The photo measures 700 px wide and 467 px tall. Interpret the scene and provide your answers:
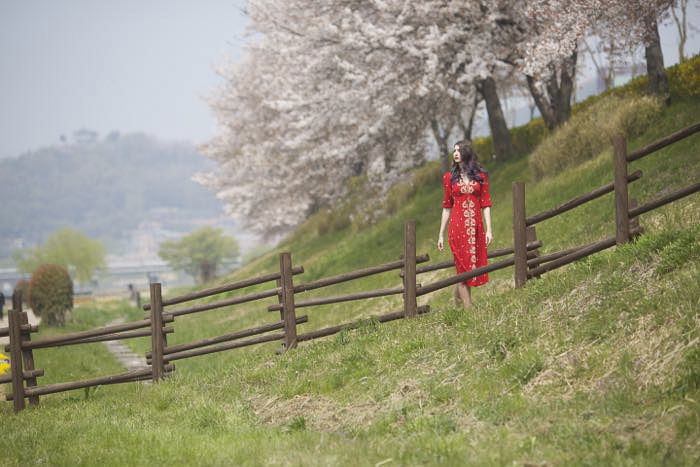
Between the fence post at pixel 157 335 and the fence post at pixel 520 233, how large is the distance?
17.5 feet

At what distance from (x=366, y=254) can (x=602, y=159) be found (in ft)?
27.3

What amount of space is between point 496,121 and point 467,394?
19.2 metres

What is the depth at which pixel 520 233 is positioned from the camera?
1136 centimetres

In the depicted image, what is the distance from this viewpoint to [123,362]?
22.3m

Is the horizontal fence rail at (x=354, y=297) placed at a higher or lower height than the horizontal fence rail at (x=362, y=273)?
lower

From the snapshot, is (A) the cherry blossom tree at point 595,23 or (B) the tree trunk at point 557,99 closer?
(A) the cherry blossom tree at point 595,23

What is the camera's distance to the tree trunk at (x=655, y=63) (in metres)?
20.8

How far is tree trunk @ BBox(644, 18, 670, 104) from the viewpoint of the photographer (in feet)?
68.2

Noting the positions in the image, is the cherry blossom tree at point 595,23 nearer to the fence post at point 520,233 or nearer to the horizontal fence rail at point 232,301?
the fence post at point 520,233

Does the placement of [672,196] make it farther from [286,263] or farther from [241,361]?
[241,361]

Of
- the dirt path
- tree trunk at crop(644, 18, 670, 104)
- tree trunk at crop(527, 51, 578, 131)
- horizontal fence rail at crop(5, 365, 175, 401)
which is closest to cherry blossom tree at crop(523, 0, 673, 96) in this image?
tree trunk at crop(644, 18, 670, 104)

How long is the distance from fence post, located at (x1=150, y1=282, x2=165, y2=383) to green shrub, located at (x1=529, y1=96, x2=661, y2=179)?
11.6 metres

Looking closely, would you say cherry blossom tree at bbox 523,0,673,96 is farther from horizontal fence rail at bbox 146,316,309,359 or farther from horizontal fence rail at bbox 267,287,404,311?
horizontal fence rail at bbox 146,316,309,359

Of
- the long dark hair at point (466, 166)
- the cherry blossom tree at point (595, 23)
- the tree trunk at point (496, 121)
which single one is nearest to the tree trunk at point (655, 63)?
the cherry blossom tree at point (595, 23)
